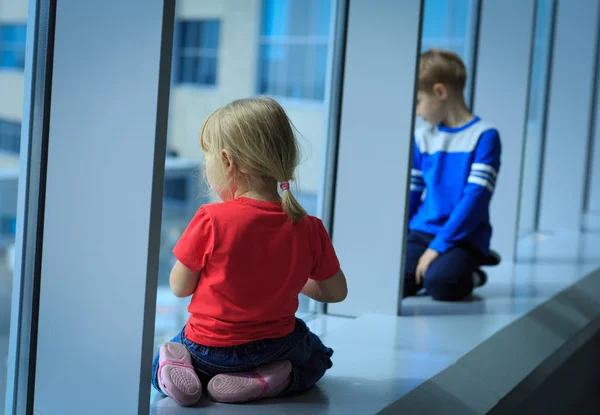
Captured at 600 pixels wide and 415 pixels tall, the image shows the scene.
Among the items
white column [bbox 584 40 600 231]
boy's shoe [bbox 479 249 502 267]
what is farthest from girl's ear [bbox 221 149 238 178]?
white column [bbox 584 40 600 231]

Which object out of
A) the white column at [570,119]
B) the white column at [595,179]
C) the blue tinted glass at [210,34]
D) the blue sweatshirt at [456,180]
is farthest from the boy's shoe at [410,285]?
the blue tinted glass at [210,34]

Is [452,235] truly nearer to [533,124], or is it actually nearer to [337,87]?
[337,87]

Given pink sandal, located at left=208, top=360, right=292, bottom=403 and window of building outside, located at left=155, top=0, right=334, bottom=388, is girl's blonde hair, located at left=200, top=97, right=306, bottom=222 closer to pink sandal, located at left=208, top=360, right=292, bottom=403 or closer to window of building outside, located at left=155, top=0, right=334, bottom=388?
pink sandal, located at left=208, top=360, right=292, bottom=403

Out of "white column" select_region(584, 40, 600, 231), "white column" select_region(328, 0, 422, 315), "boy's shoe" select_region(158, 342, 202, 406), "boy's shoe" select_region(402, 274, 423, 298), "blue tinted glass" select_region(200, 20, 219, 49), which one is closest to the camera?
"boy's shoe" select_region(158, 342, 202, 406)

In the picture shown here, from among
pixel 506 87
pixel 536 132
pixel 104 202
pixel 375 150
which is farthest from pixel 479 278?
pixel 536 132

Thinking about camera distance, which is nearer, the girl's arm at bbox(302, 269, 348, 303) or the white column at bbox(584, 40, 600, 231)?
the girl's arm at bbox(302, 269, 348, 303)

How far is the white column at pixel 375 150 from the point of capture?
6.89 feet

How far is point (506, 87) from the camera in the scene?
316cm

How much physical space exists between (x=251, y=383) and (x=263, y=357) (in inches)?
2.1

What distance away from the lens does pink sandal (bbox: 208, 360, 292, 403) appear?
1402mm

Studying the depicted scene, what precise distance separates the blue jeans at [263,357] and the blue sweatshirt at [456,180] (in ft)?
3.32

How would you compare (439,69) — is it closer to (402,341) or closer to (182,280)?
(402,341)

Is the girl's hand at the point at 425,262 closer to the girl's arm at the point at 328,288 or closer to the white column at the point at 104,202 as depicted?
the girl's arm at the point at 328,288

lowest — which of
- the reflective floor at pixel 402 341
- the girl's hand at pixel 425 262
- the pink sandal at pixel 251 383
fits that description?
the reflective floor at pixel 402 341
